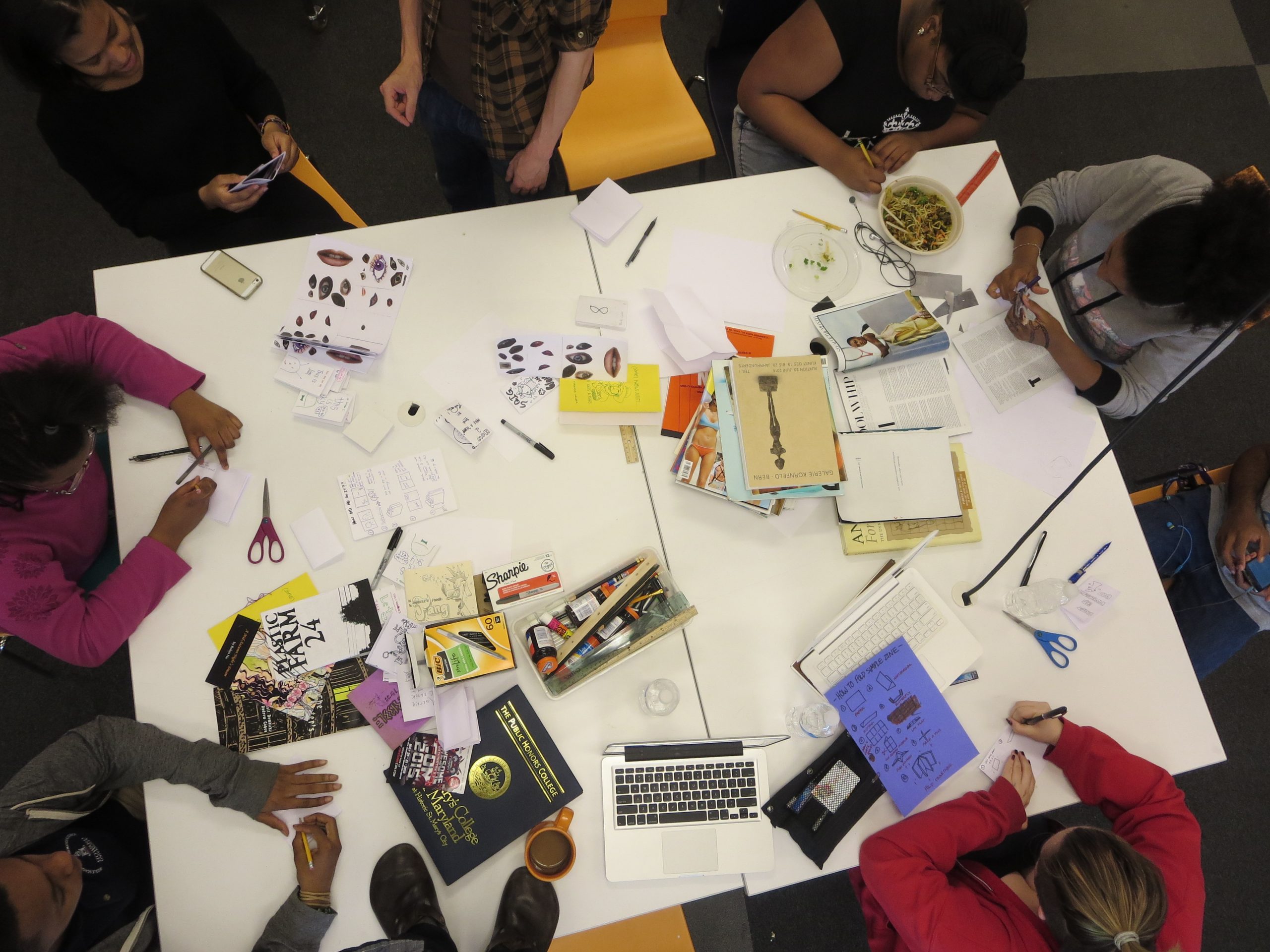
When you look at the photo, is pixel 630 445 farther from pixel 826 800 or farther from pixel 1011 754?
pixel 1011 754

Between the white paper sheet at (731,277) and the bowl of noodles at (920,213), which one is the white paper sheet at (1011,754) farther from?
Answer: the bowl of noodles at (920,213)

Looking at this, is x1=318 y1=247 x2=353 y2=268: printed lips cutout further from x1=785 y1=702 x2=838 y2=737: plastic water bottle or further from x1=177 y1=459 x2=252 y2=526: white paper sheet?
x1=785 y1=702 x2=838 y2=737: plastic water bottle

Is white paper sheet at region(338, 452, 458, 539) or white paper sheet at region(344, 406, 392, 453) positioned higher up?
white paper sheet at region(344, 406, 392, 453)

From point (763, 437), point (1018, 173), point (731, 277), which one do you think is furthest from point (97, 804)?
point (1018, 173)

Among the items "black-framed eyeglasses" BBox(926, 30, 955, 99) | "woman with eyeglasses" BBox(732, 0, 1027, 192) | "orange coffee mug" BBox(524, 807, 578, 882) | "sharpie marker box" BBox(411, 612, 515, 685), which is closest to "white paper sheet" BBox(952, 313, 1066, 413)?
"woman with eyeglasses" BBox(732, 0, 1027, 192)

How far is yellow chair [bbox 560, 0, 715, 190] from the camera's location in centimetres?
220

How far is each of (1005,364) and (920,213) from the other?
17.7 inches

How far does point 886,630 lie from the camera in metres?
1.55

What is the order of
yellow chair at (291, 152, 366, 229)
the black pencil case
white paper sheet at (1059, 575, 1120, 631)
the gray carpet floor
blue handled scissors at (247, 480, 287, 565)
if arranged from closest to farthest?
the black pencil case
blue handled scissors at (247, 480, 287, 565)
white paper sheet at (1059, 575, 1120, 631)
yellow chair at (291, 152, 366, 229)
the gray carpet floor

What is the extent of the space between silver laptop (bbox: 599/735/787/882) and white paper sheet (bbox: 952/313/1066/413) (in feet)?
3.43

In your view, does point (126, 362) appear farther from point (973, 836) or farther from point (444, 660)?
point (973, 836)

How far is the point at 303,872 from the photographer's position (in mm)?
1336

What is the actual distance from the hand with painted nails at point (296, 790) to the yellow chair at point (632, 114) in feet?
5.63

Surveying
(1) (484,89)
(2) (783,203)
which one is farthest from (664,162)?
(1) (484,89)
